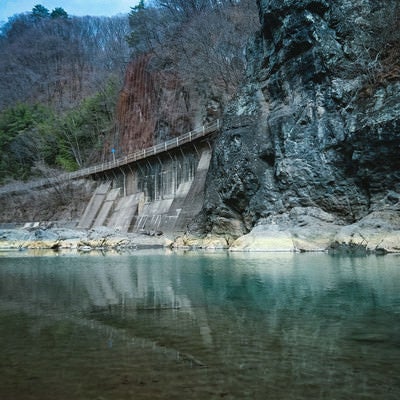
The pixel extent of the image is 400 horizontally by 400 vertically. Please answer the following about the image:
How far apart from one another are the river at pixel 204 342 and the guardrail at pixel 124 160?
83.7 feet

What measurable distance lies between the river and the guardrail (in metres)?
25.5

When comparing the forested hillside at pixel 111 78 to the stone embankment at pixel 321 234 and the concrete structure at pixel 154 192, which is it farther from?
the stone embankment at pixel 321 234

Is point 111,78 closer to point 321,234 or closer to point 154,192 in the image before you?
point 154,192

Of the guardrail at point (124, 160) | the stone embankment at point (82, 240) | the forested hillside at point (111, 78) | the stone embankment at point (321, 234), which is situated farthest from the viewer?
the forested hillside at point (111, 78)

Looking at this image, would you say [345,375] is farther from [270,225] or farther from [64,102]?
[64,102]

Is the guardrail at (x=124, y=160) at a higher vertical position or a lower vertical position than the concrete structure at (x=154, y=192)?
higher

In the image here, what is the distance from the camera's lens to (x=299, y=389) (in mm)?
3057

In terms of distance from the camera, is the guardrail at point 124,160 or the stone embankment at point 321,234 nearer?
the stone embankment at point 321,234

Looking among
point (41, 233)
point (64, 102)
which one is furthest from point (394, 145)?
point (64, 102)

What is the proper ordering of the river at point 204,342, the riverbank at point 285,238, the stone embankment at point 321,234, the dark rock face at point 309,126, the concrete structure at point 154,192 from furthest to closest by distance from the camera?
the concrete structure at point 154,192
the dark rock face at point 309,126
the riverbank at point 285,238
the stone embankment at point 321,234
the river at point 204,342

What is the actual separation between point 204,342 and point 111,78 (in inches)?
2357

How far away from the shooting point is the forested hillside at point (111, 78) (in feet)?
128

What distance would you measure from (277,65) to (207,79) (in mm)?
12790

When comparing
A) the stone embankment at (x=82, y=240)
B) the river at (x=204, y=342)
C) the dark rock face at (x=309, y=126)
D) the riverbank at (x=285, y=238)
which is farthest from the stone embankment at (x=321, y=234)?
the river at (x=204, y=342)
